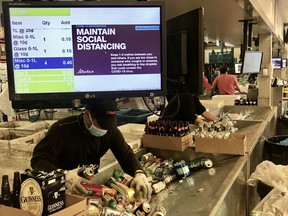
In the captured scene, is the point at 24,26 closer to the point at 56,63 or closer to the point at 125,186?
the point at 56,63

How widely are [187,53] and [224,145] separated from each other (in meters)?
1.15

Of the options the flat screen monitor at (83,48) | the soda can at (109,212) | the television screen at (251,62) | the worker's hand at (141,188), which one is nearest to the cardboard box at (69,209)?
the soda can at (109,212)

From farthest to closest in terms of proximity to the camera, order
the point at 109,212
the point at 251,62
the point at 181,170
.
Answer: the point at 251,62 → the point at 181,170 → the point at 109,212

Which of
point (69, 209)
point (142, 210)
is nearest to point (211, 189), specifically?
point (142, 210)

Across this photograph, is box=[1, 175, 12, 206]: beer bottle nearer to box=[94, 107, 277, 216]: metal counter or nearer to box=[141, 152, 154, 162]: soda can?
box=[94, 107, 277, 216]: metal counter

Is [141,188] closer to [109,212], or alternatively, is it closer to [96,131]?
[96,131]

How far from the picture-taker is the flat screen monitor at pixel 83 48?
1.15 metres

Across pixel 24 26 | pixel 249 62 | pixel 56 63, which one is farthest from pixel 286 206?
pixel 249 62

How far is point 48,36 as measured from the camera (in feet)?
3.79

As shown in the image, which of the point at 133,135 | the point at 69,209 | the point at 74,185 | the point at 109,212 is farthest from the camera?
the point at 133,135

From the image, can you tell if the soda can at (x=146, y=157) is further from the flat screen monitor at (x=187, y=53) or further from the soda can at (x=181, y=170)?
the flat screen monitor at (x=187, y=53)

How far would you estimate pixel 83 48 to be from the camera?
1.18m

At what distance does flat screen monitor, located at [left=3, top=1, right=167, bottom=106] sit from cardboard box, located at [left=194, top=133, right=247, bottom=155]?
1269 millimetres

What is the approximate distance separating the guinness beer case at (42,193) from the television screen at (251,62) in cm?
432
